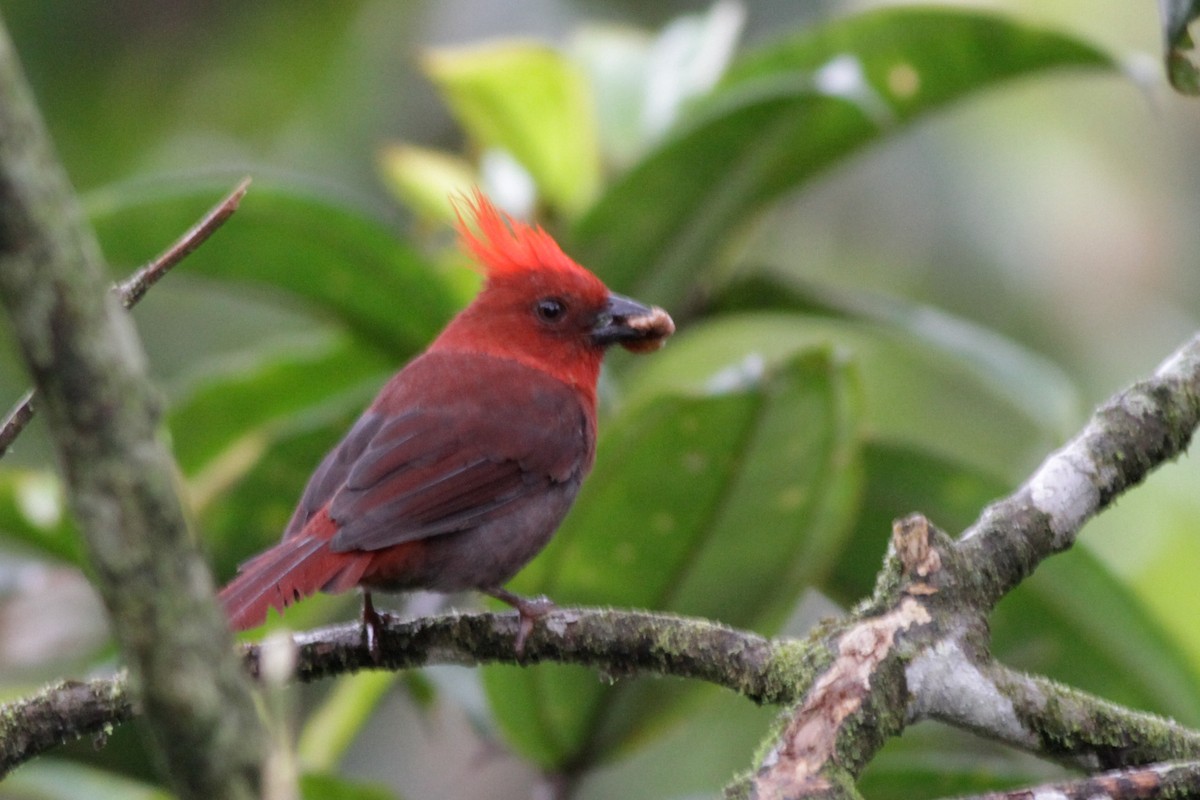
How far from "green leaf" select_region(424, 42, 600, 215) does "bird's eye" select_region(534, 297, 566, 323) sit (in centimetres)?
68

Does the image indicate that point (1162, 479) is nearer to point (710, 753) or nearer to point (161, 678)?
point (710, 753)

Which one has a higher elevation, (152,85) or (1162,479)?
(152,85)

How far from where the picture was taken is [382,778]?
6.57 meters

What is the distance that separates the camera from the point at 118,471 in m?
1.04

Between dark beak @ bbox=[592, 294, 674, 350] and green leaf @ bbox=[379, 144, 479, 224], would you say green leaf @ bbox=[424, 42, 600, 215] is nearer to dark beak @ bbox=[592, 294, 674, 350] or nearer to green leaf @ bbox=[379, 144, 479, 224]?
green leaf @ bbox=[379, 144, 479, 224]

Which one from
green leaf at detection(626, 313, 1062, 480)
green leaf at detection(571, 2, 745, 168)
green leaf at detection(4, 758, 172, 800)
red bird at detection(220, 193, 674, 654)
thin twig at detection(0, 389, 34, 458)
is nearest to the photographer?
thin twig at detection(0, 389, 34, 458)

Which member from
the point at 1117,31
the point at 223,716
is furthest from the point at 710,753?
the point at 223,716

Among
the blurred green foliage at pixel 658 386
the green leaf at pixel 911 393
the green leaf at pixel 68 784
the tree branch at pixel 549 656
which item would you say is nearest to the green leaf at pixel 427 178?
the blurred green foliage at pixel 658 386

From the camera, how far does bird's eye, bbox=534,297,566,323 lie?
3447 millimetres

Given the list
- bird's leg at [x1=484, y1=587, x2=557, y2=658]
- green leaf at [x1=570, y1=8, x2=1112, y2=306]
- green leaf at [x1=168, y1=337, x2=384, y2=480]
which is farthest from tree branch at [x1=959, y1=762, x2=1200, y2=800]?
green leaf at [x1=168, y1=337, x2=384, y2=480]

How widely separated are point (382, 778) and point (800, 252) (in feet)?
11.9

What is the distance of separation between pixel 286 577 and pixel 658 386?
1.71 metres

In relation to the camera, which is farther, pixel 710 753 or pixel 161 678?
pixel 710 753

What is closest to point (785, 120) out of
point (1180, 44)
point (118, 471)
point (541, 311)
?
point (541, 311)
